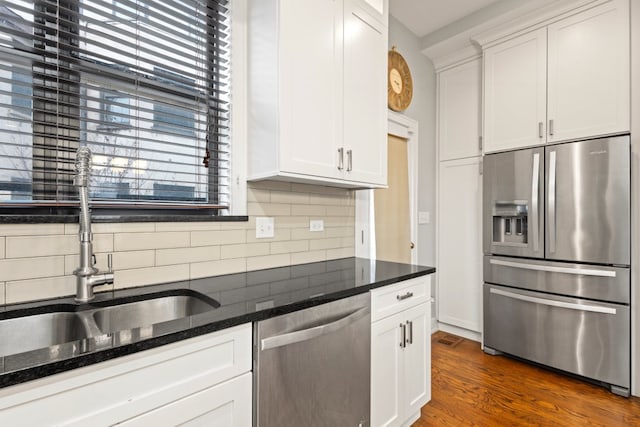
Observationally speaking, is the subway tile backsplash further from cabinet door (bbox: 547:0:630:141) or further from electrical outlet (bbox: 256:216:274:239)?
cabinet door (bbox: 547:0:630:141)

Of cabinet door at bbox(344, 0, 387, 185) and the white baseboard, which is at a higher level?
cabinet door at bbox(344, 0, 387, 185)

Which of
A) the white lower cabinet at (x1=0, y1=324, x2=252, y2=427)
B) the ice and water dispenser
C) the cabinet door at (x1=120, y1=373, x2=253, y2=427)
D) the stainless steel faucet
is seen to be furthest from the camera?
the ice and water dispenser

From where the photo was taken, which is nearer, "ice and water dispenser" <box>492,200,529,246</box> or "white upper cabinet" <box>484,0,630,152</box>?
"white upper cabinet" <box>484,0,630,152</box>

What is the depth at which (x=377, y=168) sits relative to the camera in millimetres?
2039

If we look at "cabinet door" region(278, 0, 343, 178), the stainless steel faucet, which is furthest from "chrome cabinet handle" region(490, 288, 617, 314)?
the stainless steel faucet

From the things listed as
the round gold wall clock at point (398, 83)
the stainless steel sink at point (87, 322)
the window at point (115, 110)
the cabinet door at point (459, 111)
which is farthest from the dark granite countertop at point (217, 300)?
the cabinet door at point (459, 111)

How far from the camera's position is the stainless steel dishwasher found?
1100 mm

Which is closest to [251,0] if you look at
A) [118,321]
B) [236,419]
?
[118,321]

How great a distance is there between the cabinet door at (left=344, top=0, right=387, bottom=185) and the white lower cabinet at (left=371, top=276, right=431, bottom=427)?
72 cm

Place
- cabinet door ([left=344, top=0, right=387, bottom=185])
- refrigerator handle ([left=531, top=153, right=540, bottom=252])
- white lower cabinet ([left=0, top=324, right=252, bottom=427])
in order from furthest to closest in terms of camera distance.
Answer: refrigerator handle ([left=531, top=153, right=540, bottom=252]) < cabinet door ([left=344, top=0, right=387, bottom=185]) < white lower cabinet ([left=0, top=324, right=252, bottom=427])

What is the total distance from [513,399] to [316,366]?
1706 mm

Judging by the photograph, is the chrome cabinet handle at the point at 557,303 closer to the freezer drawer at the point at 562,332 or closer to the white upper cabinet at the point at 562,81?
the freezer drawer at the point at 562,332

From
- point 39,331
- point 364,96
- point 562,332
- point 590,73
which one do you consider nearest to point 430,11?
point 590,73

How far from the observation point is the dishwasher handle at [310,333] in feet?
3.63
